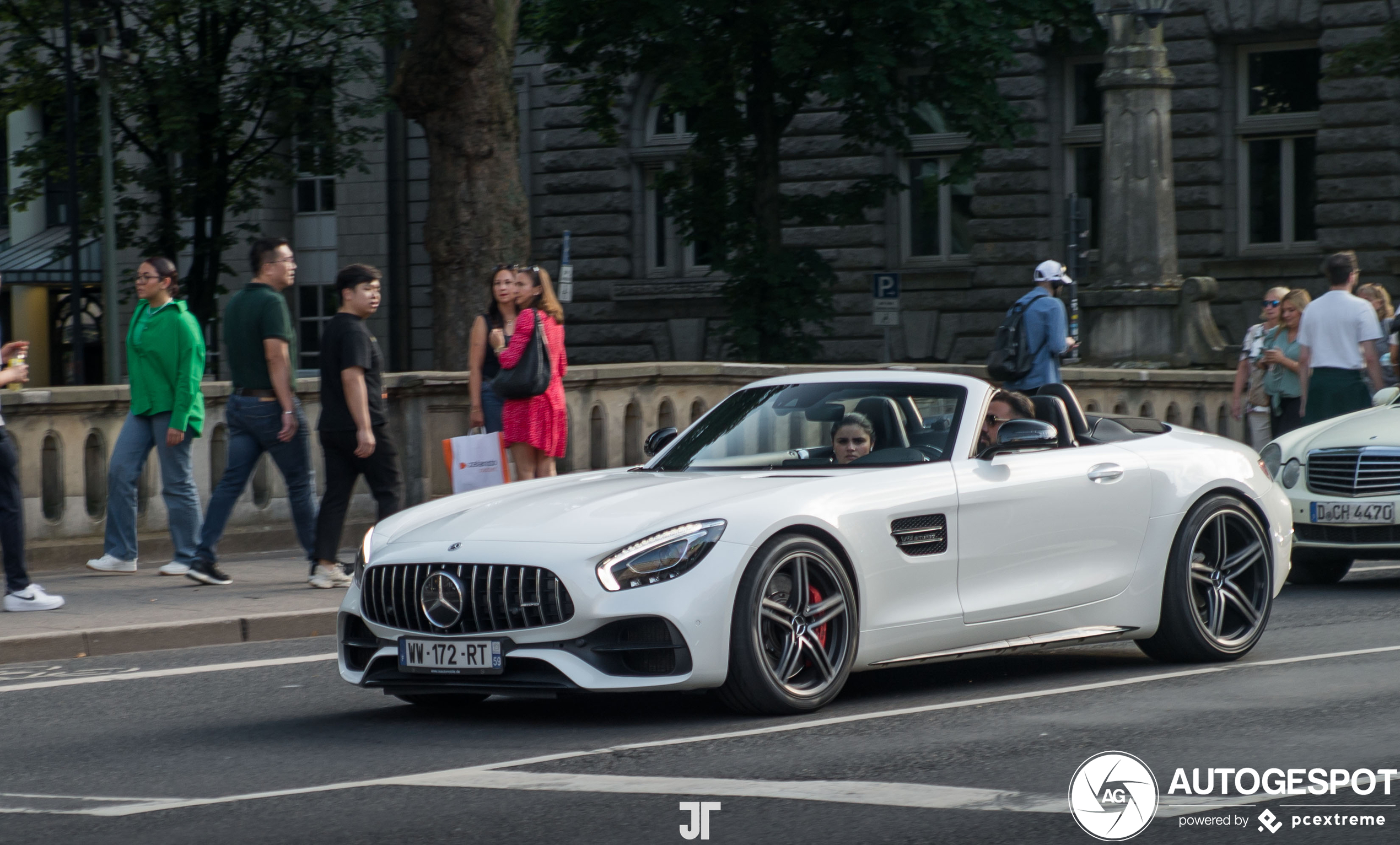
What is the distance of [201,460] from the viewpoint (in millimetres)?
13195

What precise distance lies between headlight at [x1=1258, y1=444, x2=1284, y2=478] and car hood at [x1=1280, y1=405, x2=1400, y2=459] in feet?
0.14

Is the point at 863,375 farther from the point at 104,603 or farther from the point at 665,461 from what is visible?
the point at 104,603

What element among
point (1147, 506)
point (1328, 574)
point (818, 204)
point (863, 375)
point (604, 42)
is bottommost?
point (1328, 574)

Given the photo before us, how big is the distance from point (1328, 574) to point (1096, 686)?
4856mm

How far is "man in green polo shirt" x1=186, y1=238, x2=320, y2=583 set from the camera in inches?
434

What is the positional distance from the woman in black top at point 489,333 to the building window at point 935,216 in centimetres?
1978

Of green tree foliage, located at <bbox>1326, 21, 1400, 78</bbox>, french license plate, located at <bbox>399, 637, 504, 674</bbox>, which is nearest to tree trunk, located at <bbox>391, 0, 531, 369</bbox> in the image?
french license plate, located at <bbox>399, 637, 504, 674</bbox>

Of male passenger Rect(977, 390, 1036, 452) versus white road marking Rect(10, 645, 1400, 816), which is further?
male passenger Rect(977, 390, 1036, 452)

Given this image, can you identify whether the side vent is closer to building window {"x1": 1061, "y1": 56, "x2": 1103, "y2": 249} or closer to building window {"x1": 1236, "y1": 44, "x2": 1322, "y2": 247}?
building window {"x1": 1236, "y1": 44, "x2": 1322, "y2": 247}

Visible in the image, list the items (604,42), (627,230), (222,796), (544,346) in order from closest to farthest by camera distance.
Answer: (222,796)
(544,346)
(604,42)
(627,230)

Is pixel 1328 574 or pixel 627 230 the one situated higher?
pixel 627 230

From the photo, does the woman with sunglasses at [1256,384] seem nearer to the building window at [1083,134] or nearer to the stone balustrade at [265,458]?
the stone balustrade at [265,458]

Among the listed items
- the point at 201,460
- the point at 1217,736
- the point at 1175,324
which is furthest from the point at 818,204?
the point at 1217,736

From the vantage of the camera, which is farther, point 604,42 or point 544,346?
point 604,42
